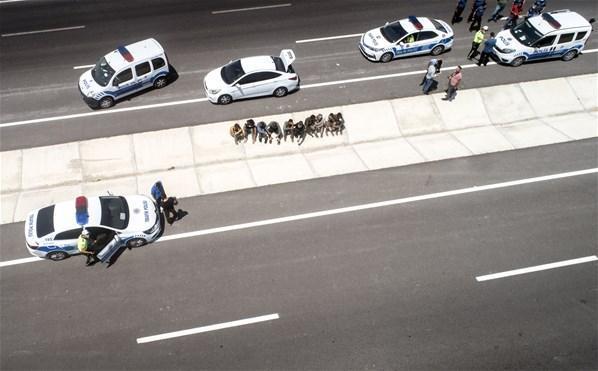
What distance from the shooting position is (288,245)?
46.2 ft

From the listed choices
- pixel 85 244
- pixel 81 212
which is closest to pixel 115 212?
pixel 81 212

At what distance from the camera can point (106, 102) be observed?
17.8 metres

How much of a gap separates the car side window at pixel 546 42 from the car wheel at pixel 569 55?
1517 mm

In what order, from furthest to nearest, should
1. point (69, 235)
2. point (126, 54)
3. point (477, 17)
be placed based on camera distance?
point (477, 17) → point (126, 54) → point (69, 235)

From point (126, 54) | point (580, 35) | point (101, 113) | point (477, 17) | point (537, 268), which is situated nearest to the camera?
point (537, 268)

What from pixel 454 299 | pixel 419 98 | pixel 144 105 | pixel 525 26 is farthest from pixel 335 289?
pixel 525 26

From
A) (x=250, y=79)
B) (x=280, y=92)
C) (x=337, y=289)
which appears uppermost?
(x=250, y=79)

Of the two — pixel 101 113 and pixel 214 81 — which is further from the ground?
pixel 214 81

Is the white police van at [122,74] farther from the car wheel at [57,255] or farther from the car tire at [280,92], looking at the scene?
the car wheel at [57,255]

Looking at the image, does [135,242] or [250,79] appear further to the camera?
[250,79]

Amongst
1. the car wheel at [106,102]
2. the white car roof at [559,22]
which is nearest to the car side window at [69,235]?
the car wheel at [106,102]

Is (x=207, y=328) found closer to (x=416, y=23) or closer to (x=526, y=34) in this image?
(x=416, y=23)

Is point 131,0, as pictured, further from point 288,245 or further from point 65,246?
point 288,245

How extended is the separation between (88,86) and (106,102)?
0.89m
